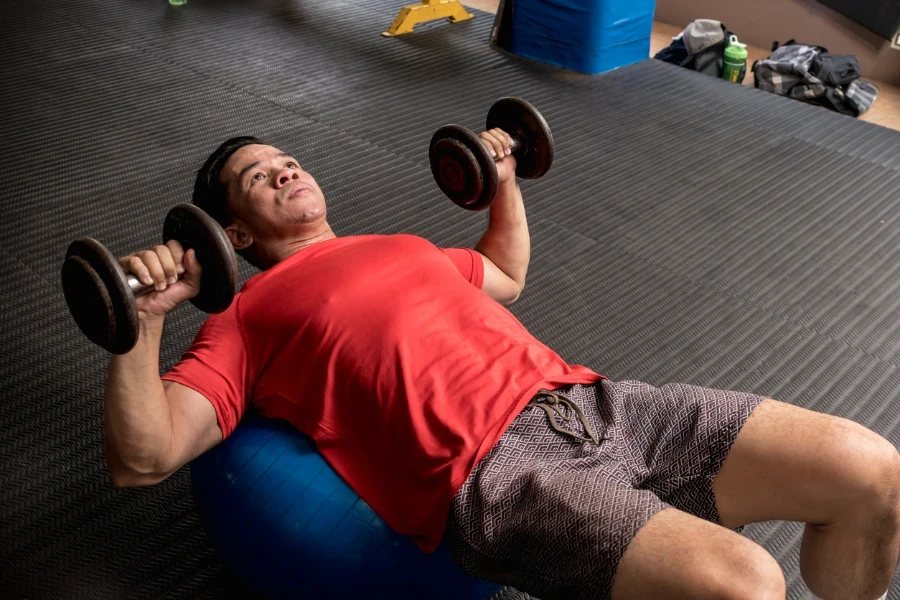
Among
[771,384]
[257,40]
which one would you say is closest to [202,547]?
[771,384]

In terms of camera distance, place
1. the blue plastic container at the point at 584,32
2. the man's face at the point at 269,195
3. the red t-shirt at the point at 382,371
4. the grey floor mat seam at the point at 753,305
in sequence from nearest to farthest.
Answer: the red t-shirt at the point at 382,371 < the man's face at the point at 269,195 < the grey floor mat seam at the point at 753,305 < the blue plastic container at the point at 584,32

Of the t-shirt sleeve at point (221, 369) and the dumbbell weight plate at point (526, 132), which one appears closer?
the t-shirt sleeve at point (221, 369)

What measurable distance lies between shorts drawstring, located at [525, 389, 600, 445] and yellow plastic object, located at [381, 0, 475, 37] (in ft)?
10.7


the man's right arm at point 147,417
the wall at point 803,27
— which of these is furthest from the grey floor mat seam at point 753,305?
the wall at point 803,27

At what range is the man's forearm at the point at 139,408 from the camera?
1112mm

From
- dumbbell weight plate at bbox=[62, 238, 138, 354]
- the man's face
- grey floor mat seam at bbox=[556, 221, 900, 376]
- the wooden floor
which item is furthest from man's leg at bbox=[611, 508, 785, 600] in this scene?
the wooden floor

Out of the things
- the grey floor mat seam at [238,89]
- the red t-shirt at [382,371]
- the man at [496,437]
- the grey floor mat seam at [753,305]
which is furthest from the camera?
the grey floor mat seam at [238,89]

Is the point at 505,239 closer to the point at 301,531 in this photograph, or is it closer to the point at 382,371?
the point at 382,371

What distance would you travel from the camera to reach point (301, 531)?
1.26m

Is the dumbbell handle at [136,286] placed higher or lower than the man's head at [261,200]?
higher

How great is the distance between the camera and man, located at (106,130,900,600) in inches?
42.9

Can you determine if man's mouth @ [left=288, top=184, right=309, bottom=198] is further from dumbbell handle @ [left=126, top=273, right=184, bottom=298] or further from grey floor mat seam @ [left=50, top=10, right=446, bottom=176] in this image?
grey floor mat seam @ [left=50, top=10, right=446, bottom=176]

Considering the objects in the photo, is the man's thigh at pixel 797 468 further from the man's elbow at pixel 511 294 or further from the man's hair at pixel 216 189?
the man's hair at pixel 216 189

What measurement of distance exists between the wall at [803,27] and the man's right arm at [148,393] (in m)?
4.06
